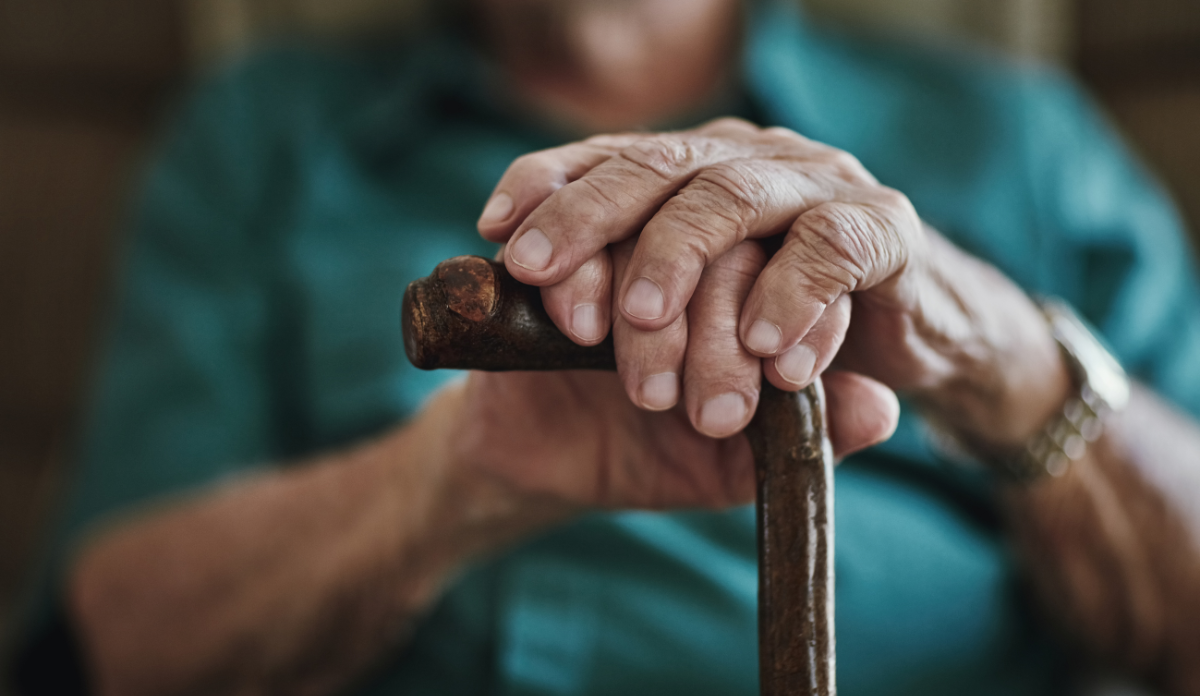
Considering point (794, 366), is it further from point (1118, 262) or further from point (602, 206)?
point (1118, 262)

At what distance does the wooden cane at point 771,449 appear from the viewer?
0.86 ft

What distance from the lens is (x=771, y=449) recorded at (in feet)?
0.91

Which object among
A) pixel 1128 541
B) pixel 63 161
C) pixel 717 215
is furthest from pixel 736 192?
pixel 63 161

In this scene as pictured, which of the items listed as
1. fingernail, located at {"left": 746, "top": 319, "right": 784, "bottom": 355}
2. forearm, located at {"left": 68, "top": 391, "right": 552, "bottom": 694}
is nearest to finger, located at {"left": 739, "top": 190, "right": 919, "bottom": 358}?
fingernail, located at {"left": 746, "top": 319, "right": 784, "bottom": 355}

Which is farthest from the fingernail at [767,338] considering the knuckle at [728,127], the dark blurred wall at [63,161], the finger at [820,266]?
the dark blurred wall at [63,161]

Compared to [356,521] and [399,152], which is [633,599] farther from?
[399,152]

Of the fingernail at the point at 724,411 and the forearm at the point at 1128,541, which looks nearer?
the fingernail at the point at 724,411

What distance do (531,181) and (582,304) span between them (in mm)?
53

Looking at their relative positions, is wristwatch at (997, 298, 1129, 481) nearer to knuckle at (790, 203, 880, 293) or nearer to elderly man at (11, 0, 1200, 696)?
elderly man at (11, 0, 1200, 696)

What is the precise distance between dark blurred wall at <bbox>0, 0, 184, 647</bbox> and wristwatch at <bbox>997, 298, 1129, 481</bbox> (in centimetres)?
87

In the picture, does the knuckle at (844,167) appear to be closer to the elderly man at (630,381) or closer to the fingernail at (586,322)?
the elderly man at (630,381)

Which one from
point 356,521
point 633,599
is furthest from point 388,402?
point 633,599

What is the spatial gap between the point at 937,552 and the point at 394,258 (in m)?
0.39

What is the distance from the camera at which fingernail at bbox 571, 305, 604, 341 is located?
0.28m
